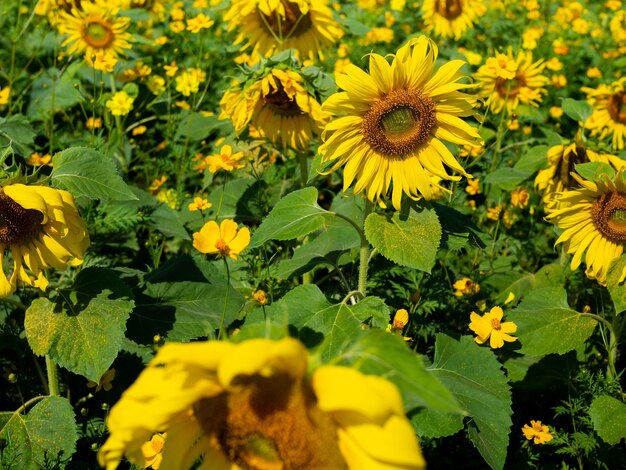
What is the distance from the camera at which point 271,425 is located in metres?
1.37

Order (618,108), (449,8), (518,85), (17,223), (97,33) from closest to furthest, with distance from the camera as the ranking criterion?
(17,223) < (518,85) < (618,108) < (97,33) < (449,8)

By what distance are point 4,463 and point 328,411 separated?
56.9 inches

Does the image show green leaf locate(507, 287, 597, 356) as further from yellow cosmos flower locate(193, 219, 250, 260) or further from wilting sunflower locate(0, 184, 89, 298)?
wilting sunflower locate(0, 184, 89, 298)

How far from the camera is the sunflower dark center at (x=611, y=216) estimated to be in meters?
2.67

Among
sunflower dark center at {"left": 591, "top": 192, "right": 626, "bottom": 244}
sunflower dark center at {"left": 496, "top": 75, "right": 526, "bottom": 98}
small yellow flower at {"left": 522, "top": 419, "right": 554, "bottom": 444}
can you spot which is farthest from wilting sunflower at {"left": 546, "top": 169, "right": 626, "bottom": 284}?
sunflower dark center at {"left": 496, "top": 75, "right": 526, "bottom": 98}

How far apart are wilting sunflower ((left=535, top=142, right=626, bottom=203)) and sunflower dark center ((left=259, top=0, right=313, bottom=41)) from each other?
140 cm

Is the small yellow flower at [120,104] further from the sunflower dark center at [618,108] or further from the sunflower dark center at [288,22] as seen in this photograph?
the sunflower dark center at [618,108]

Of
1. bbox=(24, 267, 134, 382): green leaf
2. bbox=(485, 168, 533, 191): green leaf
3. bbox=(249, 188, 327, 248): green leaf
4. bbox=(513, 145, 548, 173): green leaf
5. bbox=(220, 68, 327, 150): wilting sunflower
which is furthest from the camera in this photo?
bbox=(485, 168, 533, 191): green leaf

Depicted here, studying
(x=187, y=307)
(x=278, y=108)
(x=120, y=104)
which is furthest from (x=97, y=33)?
(x=187, y=307)

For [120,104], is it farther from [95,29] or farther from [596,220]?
[596,220]

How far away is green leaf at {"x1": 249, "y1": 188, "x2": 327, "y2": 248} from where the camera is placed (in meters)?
2.39

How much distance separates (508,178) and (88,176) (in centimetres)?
214

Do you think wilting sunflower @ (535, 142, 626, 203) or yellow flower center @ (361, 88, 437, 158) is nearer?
yellow flower center @ (361, 88, 437, 158)

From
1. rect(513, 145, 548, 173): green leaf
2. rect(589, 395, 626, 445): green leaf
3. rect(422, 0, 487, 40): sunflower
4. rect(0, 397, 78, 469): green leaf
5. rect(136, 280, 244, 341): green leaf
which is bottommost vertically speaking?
rect(0, 397, 78, 469): green leaf
